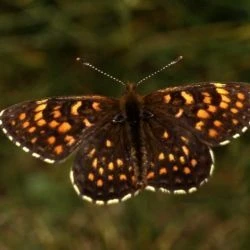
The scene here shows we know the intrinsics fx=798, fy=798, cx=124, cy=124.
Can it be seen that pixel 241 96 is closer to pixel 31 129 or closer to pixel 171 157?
pixel 171 157

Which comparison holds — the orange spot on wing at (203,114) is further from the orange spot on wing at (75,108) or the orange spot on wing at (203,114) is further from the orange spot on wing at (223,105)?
the orange spot on wing at (75,108)

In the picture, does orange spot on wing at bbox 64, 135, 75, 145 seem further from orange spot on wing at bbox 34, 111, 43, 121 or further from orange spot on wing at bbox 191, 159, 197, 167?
orange spot on wing at bbox 191, 159, 197, 167

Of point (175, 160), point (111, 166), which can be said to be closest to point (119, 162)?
point (111, 166)

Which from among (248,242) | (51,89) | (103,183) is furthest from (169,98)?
(51,89)

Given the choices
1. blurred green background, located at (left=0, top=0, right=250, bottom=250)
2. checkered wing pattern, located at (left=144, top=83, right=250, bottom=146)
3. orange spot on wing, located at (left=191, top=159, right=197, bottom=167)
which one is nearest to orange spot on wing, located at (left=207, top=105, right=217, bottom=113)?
checkered wing pattern, located at (left=144, top=83, right=250, bottom=146)

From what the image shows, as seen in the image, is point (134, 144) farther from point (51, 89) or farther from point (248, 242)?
point (51, 89)

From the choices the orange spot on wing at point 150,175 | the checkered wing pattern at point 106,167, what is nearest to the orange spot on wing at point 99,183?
the checkered wing pattern at point 106,167

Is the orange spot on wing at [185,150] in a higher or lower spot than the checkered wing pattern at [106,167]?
higher
